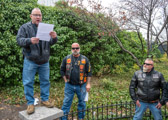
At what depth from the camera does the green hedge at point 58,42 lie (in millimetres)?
6191

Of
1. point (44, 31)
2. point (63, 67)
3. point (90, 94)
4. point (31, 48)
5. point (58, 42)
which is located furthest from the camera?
point (58, 42)

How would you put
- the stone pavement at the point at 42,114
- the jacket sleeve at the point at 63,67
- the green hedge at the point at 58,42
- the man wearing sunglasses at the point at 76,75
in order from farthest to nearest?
the green hedge at the point at 58,42, the jacket sleeve at the point at 63,67, the man wearing sunglasses at the point at 76,75, the stone pavement at the point at 42,114

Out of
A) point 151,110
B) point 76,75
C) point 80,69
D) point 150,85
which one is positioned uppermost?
point 80,69

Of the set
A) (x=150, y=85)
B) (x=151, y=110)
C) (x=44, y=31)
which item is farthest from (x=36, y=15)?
(x=151, y=110)

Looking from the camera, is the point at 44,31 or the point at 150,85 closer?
the point at 44,31

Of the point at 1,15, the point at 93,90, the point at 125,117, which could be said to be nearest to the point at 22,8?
the point at 1,15

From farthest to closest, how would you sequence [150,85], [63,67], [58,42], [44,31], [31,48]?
[58,42] < [63,67] < [150,85] < [31,48] < [44,31]

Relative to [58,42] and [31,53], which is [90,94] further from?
[31,53]

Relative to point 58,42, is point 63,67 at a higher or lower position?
lower

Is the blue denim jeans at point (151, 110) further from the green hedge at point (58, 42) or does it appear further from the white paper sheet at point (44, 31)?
the green hedge at point (58, 42)

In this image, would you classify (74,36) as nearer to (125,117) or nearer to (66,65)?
(66,65)

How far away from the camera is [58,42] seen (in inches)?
283

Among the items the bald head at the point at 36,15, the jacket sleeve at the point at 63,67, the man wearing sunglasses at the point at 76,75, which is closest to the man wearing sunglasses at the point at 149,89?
the man wearing sunglasses at the point at 76,75

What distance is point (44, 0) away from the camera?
49.2ft
